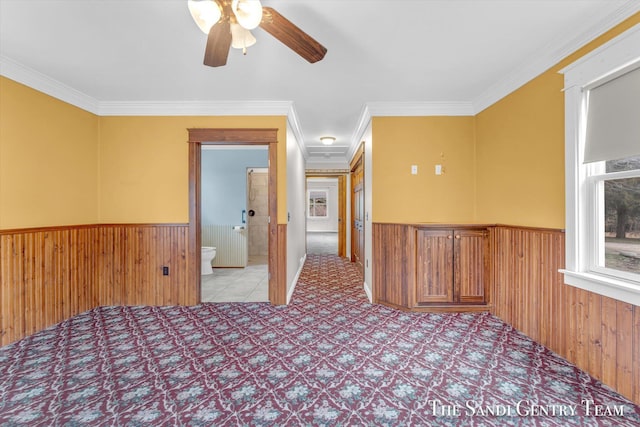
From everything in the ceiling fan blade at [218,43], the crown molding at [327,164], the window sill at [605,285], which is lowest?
the window sill at [605,285]

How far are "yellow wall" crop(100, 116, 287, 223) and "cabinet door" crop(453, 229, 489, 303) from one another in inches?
78.2

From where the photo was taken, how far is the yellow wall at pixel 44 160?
2568 mm

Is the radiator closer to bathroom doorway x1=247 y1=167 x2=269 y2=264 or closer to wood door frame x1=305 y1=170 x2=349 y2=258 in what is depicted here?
bathroom doorway x1=247 y1=167 x2=269 y2=264

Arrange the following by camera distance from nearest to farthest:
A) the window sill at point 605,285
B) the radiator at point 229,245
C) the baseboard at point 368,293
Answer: the window sill at point 605,285
the baseboard at point 368,293
the radiator at point 229,245

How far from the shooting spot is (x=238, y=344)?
248cm

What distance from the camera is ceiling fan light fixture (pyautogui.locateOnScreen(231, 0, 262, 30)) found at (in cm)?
142

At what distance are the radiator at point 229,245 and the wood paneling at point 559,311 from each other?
413cm

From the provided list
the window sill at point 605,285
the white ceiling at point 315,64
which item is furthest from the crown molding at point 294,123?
the window sill at point 605,285

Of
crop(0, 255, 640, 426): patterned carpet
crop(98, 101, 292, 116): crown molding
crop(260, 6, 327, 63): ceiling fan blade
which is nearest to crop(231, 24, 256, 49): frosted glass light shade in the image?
crop(260, 6, 327, 63): ceiling fan blade

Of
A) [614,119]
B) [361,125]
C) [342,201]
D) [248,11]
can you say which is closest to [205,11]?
[248,11]

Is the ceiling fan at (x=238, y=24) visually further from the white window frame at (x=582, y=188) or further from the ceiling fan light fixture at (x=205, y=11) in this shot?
the white window frame at (x=582, y=188)

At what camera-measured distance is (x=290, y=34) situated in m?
1.65

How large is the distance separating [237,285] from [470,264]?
10.2 ft

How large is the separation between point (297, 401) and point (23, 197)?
2987 millimetres
